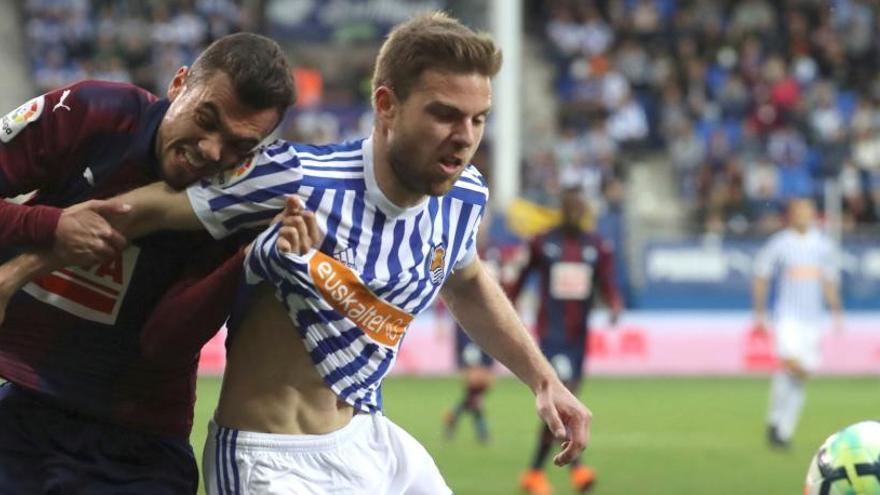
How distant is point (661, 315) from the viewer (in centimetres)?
2034

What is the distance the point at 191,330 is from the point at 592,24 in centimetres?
2282

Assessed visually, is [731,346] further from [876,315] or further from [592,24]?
[592,24]

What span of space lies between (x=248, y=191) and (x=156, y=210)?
235 millimetres

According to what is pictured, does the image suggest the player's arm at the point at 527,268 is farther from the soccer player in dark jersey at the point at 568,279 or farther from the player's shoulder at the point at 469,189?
the player's shoulder at the point at 469,189

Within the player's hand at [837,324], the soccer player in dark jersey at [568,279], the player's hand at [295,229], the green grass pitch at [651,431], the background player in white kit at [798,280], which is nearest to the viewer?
Result: the player's hand at [295,229]

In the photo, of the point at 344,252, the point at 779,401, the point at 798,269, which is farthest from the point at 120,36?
the point at 344,252

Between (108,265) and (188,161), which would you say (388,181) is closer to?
(188,161)

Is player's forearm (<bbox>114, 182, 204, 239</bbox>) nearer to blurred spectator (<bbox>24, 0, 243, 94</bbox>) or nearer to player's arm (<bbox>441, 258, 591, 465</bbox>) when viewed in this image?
player's arm (<bbox>441, 258, 591, 465</bbox>)

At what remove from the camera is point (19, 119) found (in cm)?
406

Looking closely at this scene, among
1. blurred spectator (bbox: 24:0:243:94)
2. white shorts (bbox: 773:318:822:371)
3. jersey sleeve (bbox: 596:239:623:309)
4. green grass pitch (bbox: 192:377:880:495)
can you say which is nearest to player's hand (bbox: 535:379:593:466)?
green grass pitch (bbox: 192:377:880:495)

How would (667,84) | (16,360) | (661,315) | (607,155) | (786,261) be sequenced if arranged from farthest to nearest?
(667,84), (607,155), (661,315), (786,261), (16,360)

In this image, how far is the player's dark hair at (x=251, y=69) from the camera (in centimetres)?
400

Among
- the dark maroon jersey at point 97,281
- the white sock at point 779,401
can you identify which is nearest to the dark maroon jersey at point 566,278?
the white sock at point 779,401

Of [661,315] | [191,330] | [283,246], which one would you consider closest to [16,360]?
[191,330]
